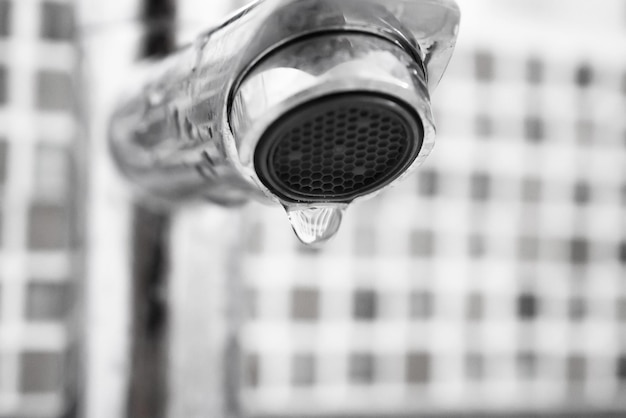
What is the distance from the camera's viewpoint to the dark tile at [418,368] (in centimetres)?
123

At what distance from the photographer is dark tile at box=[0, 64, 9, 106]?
91 centimetres

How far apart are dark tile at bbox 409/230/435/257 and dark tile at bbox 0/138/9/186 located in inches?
28.5

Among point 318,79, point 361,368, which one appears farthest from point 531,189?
point 318,79

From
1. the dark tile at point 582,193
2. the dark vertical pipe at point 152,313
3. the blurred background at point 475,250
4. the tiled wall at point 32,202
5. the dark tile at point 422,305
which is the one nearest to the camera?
the dark vertical pipe at point 152,313

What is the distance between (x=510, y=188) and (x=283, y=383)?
1.95ft

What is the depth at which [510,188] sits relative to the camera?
1.33m

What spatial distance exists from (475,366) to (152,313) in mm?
1112

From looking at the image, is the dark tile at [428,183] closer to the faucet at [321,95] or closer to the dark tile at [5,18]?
the dark tile at [5,18]

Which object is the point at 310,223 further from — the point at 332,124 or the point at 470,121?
the point at 470,121

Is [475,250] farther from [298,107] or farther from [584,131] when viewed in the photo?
[298,107]

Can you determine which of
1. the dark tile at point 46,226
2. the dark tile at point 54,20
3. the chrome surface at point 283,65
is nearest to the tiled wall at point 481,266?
the dark tile at point 46,226

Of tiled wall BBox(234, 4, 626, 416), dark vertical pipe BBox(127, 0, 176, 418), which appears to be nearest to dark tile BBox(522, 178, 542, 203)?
tiled wall BBox(234, 4, 626, 416)

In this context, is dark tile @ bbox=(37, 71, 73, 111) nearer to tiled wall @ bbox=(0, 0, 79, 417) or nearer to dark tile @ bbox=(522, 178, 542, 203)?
tiled wall @ bbox=(0, 0, 79, 417)

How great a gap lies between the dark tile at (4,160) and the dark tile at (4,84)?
6 cm
